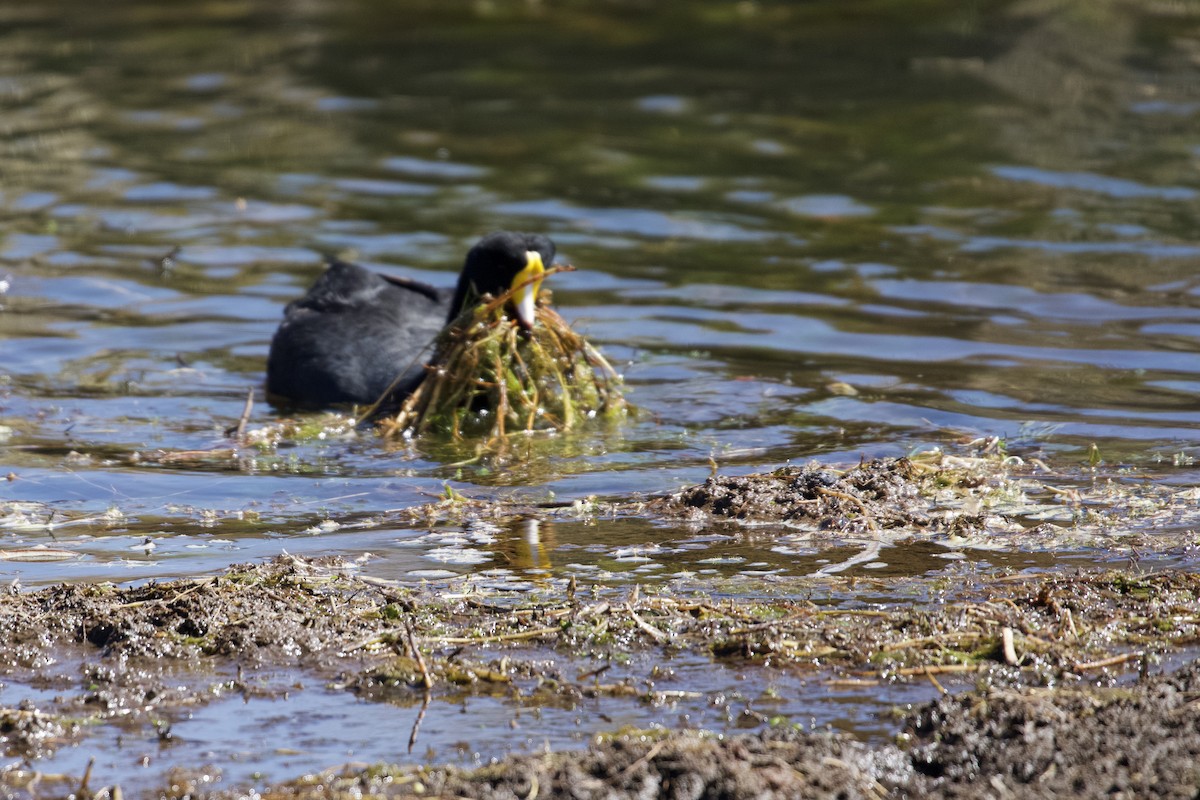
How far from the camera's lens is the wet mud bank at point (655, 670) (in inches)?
138

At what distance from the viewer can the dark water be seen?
22.2 ft

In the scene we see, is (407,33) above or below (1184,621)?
above

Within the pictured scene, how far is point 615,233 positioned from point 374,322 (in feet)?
10.9

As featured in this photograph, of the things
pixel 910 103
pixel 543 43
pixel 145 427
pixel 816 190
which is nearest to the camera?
pixel 145 427

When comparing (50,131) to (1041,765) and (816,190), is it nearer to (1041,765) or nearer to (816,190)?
(816,190)

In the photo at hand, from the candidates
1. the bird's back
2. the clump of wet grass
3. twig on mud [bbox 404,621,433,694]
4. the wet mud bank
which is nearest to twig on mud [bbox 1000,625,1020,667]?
the wet mud bank

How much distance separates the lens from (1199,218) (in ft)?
37.9

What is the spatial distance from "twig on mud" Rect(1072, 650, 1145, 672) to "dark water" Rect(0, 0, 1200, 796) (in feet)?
3.12

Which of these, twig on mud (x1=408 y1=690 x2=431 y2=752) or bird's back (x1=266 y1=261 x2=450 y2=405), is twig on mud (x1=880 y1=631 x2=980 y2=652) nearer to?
twig on mud (x1=408 y1=690 x2=431 y2=752)

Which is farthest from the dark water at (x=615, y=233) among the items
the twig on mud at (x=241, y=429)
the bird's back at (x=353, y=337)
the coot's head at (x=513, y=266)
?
the coot's head at (x=513, y=266)

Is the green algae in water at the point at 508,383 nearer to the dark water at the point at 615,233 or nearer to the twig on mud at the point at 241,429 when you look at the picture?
the dark water at the point at 615,233

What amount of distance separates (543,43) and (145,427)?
437 inches

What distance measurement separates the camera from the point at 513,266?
8.03 meters

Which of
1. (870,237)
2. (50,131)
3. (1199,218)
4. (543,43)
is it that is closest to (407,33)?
(543,43)
